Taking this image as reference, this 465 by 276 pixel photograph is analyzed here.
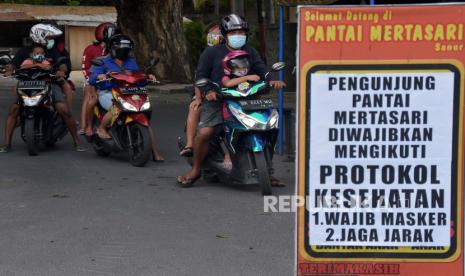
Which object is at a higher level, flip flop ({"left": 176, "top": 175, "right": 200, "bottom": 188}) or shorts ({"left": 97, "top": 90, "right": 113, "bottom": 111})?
shorts ({"left": 97, "top": 90, "right": 113, "bottom": 111})

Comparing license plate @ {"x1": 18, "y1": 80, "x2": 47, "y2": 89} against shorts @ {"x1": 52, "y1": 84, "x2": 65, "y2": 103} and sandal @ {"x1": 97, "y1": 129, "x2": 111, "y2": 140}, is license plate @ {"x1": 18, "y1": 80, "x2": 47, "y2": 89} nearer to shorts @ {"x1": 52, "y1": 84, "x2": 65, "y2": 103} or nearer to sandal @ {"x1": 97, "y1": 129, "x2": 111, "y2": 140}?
shorts @ {"x1": 52, "y1": 84, "x2": 65, "y2": 103}

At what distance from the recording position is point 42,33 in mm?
11258

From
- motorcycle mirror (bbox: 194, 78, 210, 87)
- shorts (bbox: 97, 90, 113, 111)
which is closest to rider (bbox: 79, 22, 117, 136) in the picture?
shorts (bbox: 97, 90, 113, 111)

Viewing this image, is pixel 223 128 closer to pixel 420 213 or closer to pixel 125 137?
pixel 125 137

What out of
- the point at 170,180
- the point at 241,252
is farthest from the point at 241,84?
the point at 241,252

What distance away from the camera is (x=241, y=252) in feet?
21.3

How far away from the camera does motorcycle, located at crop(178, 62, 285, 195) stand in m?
8.42

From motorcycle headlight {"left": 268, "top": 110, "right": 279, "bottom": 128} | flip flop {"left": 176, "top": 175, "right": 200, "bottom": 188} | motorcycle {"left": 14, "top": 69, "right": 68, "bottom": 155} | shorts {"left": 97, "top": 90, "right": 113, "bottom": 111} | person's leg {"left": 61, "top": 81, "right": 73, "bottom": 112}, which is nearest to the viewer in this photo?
motorcycle headlight {"left": 268, "top": 110, "right": 279, "bottom": 128}

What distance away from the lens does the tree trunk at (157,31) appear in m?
23.5

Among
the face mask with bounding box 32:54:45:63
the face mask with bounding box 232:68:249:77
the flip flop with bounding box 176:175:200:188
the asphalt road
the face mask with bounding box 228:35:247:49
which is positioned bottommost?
the asphalt road

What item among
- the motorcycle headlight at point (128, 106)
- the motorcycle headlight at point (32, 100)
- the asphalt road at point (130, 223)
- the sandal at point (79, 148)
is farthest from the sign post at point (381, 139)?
the sandal at point (79, 148)

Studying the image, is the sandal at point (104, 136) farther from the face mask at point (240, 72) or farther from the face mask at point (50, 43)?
the face mask at point (240, 72)

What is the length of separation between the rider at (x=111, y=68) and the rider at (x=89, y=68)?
0.72ft

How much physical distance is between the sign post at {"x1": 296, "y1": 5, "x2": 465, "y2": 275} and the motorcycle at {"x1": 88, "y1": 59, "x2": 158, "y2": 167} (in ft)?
20.6
